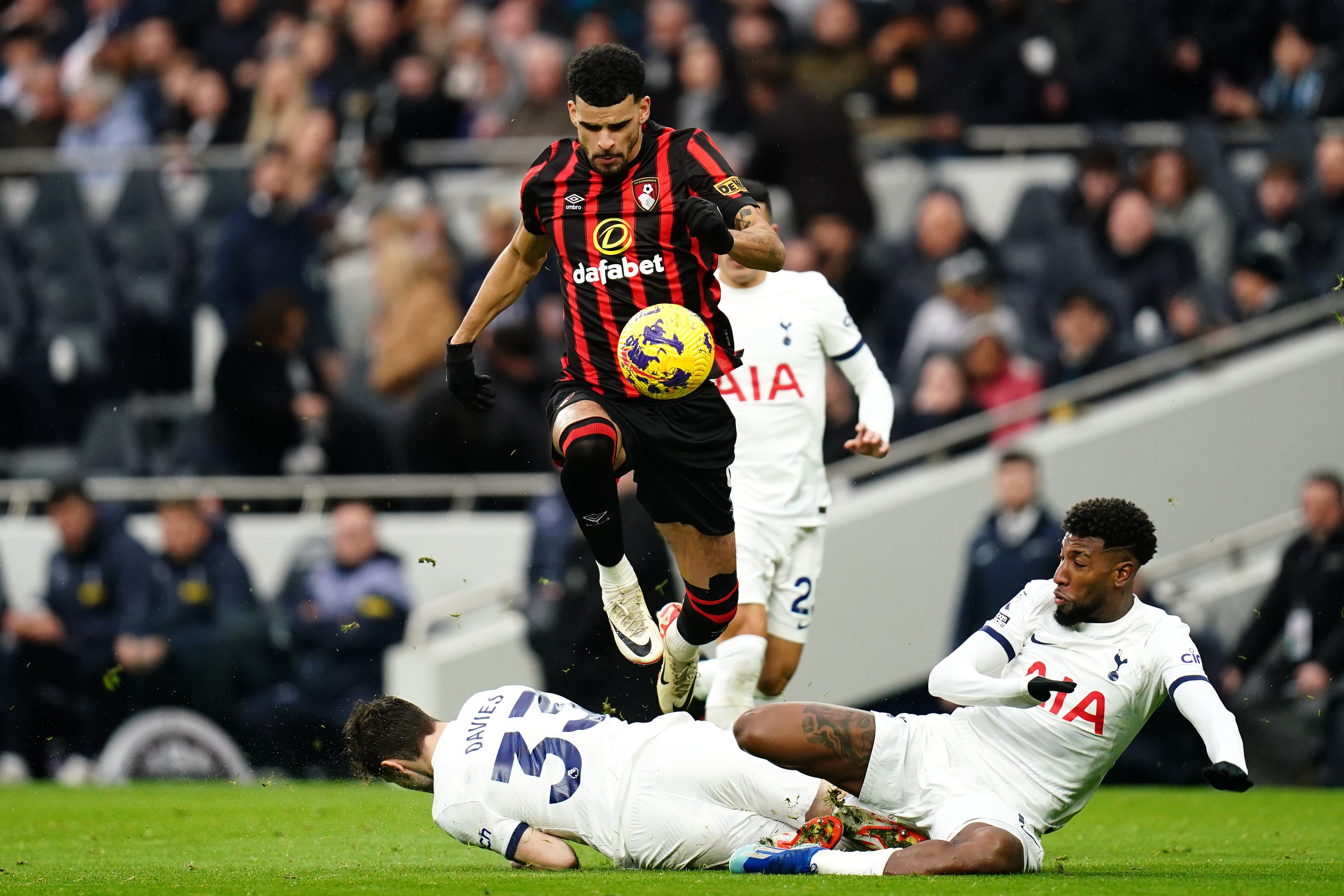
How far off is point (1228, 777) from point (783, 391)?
10.6 ft

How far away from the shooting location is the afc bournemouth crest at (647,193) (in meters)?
6.99

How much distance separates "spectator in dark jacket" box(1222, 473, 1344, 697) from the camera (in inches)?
416

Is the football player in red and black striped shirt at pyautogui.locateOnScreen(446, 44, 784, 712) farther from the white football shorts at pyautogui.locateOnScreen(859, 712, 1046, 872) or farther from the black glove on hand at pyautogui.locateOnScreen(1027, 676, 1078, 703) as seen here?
the black glove on hand at pyautogui.locateOnScreen(1027, 676, 1078, 703)

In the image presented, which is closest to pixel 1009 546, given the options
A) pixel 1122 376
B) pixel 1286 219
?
pixel 1122 376

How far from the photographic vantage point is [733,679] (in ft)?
26.6

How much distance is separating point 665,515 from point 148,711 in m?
6.18

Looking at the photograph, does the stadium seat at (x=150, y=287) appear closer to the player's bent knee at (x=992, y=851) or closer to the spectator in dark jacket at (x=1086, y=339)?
the spectator in dark jacket at (x=1086, y=339)

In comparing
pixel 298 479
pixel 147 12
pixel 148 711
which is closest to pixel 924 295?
pixel 298 479

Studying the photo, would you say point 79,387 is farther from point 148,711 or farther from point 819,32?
point 819,32

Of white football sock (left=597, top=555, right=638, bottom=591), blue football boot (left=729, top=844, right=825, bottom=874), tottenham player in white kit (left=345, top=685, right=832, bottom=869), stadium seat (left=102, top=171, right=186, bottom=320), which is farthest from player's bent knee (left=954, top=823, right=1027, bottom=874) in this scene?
stadium seat (left=102, top=171, right=186, bottom=320)

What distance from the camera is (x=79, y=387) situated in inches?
545

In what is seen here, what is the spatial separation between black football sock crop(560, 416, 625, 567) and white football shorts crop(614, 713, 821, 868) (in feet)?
3.04

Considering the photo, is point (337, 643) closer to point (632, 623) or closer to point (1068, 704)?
point (632, 623)

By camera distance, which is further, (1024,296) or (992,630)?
(1024,296)
